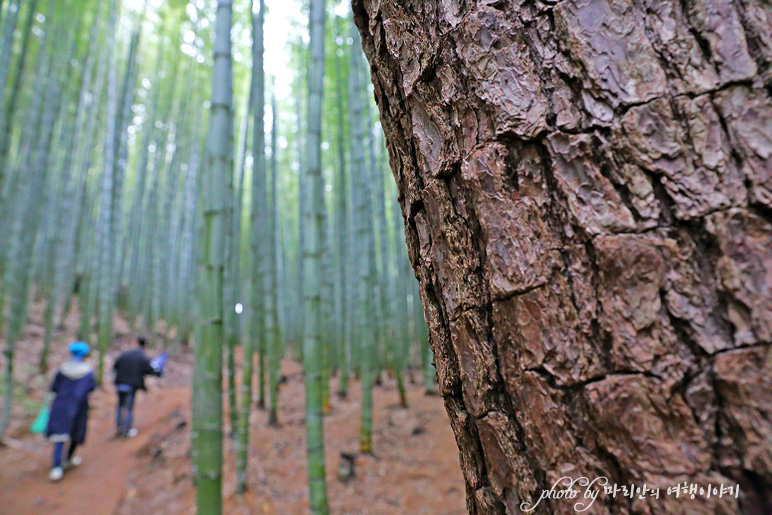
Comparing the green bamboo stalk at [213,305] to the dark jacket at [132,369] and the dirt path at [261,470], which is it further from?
the dark jacket at [132,369]

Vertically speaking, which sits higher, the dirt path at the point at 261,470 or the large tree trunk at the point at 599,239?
the large tree trunk at the point at 599,239

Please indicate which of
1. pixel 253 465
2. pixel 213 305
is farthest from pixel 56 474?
pixel 213 305

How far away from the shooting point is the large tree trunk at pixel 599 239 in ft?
1.17

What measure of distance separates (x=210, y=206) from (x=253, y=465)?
104 inches

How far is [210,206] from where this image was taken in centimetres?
198

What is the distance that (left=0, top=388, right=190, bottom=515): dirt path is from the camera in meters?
3.37

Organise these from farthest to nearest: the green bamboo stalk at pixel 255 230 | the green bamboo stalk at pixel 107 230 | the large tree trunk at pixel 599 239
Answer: the green bamboo stalk at pixel 107 230 → the green bamboo stalk at pixel 255 230 → the large tree trunk at pixel 599 239

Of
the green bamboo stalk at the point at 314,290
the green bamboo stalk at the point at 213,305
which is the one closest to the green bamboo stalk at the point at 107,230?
the green bamboo stalk at the point at 314,290

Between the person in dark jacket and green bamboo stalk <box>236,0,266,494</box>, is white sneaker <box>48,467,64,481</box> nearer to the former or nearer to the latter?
the person in dark jacket

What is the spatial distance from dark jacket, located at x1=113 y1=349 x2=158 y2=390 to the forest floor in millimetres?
594

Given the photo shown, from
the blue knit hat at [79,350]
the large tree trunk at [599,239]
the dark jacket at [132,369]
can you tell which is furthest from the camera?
the dark jacket at [132,369]

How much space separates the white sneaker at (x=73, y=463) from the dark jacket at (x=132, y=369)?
802 millimetres

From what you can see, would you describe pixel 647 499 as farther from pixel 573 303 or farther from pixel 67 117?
pixel 67 117

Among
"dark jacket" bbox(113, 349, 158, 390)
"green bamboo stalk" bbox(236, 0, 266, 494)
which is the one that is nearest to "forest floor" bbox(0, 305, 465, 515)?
"green bamboo stalk" bbox(236, 0, 266, 494)
